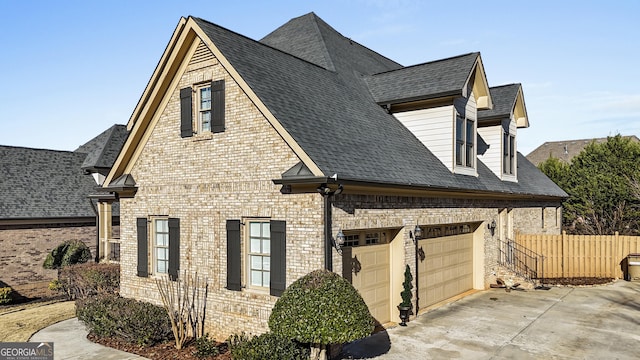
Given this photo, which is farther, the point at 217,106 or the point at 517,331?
the point at 517,331

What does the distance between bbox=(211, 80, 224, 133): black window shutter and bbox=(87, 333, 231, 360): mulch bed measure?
5.57 m

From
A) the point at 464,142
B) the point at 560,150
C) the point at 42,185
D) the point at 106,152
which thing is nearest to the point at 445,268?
the point at 464,142

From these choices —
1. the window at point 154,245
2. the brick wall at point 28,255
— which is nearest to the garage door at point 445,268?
the window at point 154,245

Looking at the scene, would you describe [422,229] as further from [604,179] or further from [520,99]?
[604,179]

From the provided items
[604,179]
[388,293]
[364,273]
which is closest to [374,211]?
[364,273]

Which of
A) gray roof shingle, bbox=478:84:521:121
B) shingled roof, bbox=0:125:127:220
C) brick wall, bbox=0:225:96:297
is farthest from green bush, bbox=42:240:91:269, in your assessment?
gray roof shingle, bbox=478:84:521:121

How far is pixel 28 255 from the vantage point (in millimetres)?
21172

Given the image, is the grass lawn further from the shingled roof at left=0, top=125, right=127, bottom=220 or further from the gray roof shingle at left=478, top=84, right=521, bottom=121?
the gray roof shingle at left=478, top=84, right=521, bottom=121

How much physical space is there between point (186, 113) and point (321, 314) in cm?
727

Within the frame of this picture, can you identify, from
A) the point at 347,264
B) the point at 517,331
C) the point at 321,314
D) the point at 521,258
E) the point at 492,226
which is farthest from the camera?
the point at 521,258

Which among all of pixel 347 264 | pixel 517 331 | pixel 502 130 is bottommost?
pixel 517 331

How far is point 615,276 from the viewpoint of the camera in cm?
2130

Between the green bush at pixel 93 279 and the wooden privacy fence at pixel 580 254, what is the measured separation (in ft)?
58.5

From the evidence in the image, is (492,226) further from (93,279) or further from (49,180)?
(49,180)
